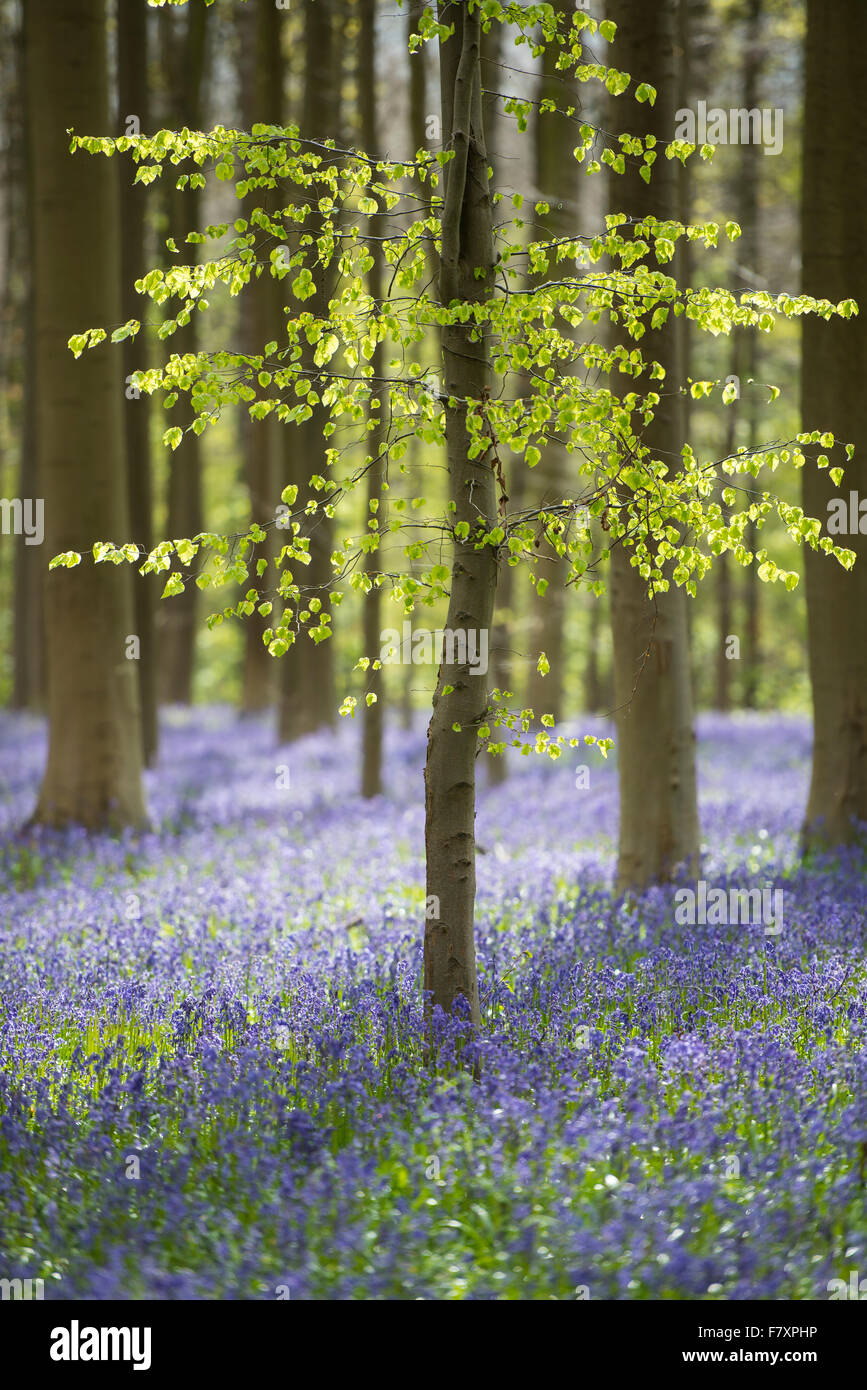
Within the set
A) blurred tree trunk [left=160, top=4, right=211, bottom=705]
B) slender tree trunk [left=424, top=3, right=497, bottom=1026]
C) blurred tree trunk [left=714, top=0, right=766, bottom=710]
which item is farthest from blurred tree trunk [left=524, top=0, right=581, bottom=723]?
slender tree trunk [left=424, top=3, right=497, bottom=1026]

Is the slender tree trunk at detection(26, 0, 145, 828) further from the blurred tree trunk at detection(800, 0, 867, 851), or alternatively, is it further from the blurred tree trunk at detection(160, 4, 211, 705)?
the blurred tree trunk at detection(800, 0, 867, 851)

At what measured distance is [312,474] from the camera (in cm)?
1318

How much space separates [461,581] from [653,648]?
322 centimetres

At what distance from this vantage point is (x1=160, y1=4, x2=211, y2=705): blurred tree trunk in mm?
18125

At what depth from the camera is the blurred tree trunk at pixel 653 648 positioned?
802 cm

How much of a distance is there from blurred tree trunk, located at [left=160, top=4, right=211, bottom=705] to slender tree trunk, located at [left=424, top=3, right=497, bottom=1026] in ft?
39.4

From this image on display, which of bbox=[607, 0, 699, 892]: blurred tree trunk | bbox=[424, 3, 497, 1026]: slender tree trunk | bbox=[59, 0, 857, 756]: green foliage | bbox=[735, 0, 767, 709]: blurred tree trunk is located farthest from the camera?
bbox=[735, 0, 767, 709]: blurred tree trunk

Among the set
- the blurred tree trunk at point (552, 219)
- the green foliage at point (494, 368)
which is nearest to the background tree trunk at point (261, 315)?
the blurred tree trunk at point (552, 219)

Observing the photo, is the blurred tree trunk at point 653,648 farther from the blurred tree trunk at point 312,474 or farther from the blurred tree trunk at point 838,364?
the blurred tree trunk at point 312,474

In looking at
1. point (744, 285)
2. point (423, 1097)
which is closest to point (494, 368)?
point (423, 1097)
